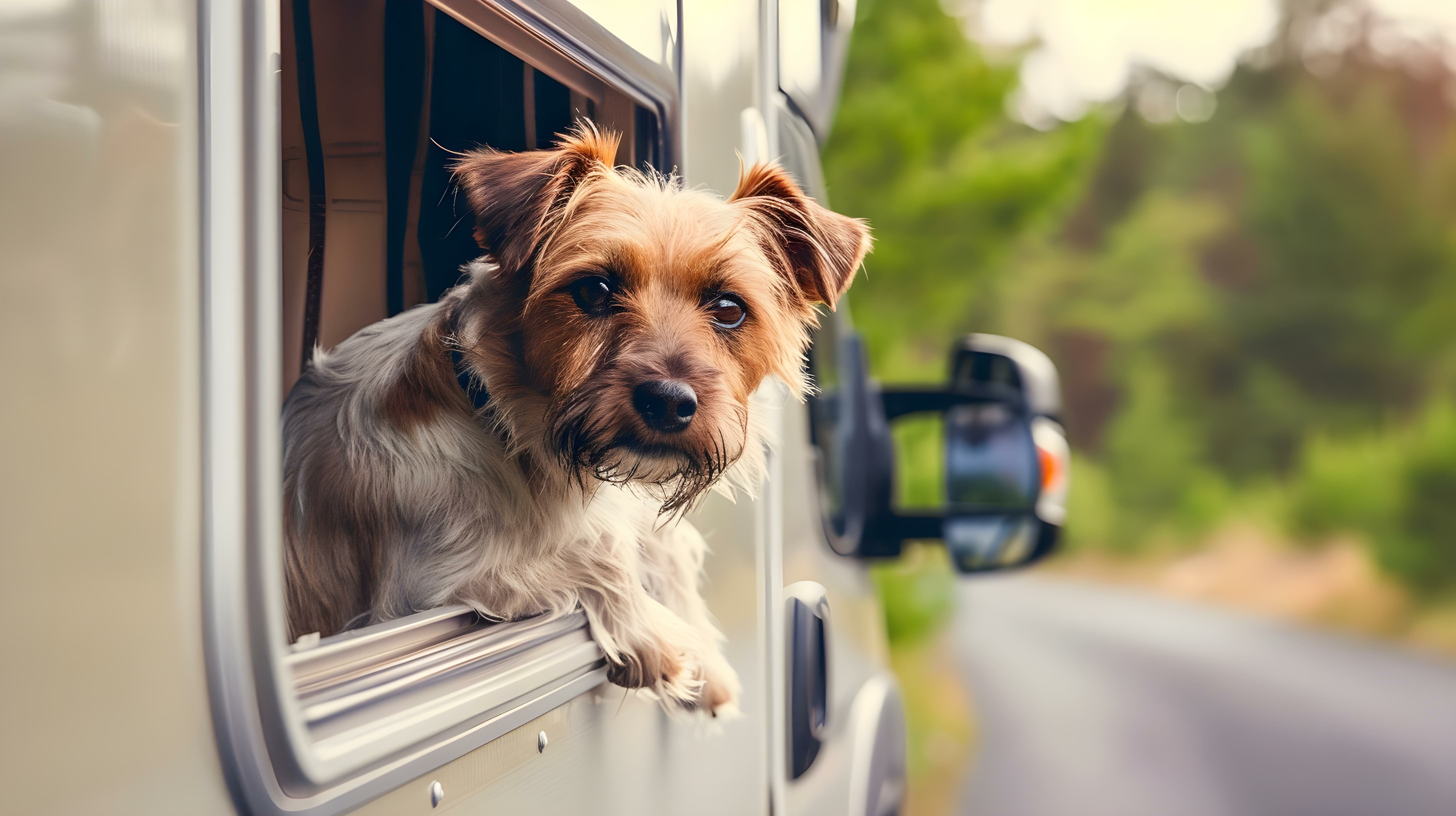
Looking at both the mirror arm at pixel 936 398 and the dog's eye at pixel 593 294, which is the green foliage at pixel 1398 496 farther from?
the dog's eye at pixel 593 294

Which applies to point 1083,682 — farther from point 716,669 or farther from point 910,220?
point 716,669

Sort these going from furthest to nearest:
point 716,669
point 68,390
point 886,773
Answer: point 886,773 < point 716,669 < point 68,390

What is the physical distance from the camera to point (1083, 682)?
1275 cm

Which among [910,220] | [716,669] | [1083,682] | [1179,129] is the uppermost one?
[1179,129]

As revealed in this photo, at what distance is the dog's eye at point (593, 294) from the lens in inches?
53.6

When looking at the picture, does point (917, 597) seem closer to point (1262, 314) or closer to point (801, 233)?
point (1262, 314)

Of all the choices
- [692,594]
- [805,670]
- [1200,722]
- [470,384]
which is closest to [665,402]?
[470,384]

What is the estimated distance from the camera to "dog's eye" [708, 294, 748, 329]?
1.43m

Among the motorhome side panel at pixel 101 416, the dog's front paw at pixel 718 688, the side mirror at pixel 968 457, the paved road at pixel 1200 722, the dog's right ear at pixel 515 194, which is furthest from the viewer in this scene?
the paved road at pixel 1200 722

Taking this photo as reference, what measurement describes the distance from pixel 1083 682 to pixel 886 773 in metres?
10.6

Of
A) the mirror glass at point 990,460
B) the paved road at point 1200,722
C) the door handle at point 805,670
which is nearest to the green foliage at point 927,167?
the paved road at point 1200,722

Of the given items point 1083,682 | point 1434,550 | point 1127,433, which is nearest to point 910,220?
point 1083,682

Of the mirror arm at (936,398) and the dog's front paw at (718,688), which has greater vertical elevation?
the mirror arm at (936,398)

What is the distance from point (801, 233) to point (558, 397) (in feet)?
1.38
